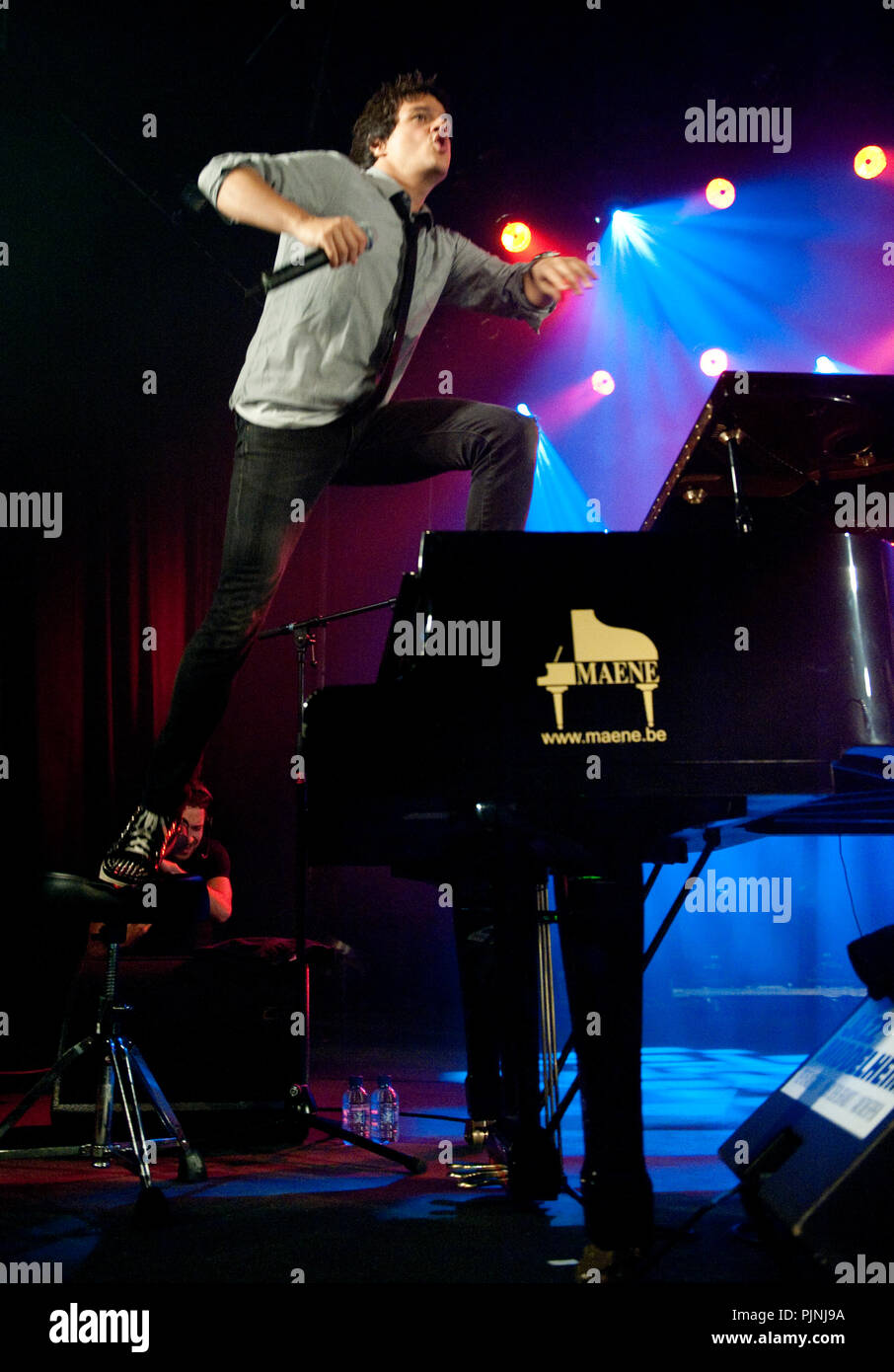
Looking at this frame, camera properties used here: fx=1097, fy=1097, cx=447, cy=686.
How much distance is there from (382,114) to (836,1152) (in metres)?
2.78

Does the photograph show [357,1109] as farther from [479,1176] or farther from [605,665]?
[605,665]

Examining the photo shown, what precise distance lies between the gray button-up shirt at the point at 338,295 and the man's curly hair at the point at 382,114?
129mm

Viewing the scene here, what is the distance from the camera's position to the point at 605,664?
1.99 metres

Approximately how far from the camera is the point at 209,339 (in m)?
6.64

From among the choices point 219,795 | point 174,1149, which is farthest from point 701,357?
point 174,1149

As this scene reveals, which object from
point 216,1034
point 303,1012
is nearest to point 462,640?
point 303,1012

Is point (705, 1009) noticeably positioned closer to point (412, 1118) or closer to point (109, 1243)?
point (412, 1118)

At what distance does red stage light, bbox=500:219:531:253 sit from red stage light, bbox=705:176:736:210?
1291 mm

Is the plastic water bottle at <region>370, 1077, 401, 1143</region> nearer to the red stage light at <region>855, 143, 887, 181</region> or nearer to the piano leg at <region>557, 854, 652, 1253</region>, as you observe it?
the piano leg at <region>557, 854, 652, 1253</region>

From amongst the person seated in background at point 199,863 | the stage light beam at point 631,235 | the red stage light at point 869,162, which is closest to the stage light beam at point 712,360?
the stage light beam at point 631,235

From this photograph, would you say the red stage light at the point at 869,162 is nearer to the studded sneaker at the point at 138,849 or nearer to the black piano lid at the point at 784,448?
the black piano lid at the point at 784,448

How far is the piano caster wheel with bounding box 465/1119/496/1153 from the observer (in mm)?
3789

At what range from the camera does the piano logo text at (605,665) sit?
198 cm
